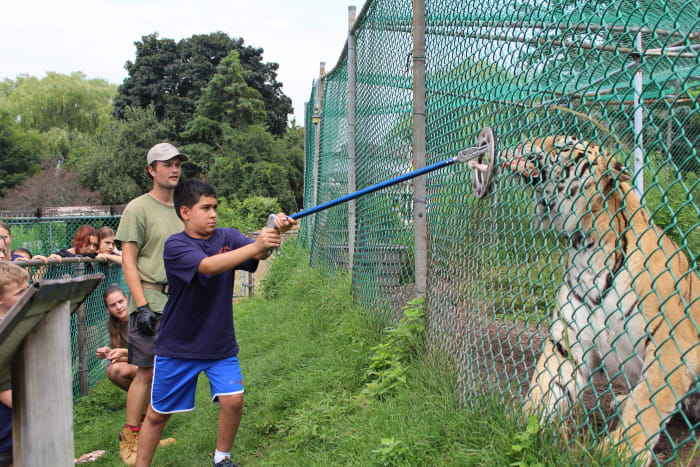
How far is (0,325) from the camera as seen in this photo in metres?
1.37

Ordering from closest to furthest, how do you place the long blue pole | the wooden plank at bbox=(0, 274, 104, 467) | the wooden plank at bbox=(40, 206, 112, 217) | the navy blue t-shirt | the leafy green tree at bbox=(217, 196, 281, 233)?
the wooden plank at bbox=(0, 274, 104, 467), the long blue pole, the navy blue t-shirt, the wooden plank at bbox=(40, 206, 112, 217), the leafy green tree at bbox=(217, 196, 281, 233)

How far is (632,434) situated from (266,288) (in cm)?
750

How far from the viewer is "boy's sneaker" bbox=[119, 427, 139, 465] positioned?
13.2ft

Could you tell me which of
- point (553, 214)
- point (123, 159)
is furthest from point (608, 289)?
point (123, 159)

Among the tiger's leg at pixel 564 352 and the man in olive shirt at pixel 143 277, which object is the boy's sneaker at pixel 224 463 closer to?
the man in olive shirt at pixel 143 277

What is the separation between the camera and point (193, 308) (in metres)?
3.44

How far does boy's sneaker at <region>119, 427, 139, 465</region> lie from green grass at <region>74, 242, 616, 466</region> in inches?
3.4

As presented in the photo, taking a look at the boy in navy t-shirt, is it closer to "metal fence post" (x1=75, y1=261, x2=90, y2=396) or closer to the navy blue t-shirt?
the navy blue t-shirt

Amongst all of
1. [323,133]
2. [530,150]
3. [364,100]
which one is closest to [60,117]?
[323,133]

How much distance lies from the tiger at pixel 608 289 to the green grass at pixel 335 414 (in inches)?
11.1

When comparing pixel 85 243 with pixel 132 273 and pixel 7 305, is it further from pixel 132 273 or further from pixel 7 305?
pixel 7 305

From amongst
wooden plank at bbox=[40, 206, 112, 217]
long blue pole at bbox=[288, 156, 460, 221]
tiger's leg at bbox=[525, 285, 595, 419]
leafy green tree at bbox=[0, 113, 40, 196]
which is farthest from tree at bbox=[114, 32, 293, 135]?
tiger's leg at bbox=[525, 285, 595, 419]

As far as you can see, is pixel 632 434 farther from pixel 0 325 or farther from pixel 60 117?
pixel 60 117

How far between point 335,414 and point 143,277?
5.78 feet
